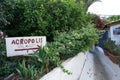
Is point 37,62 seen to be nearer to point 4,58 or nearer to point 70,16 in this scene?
point 4,58

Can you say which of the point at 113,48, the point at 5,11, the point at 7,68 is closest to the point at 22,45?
the point at 7,68

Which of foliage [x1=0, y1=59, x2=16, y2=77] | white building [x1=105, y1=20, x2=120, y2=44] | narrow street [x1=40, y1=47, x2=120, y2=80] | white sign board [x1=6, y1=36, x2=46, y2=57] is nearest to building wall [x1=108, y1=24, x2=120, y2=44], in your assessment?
white building [x1=105, y1=20, x2=120, y2=44]

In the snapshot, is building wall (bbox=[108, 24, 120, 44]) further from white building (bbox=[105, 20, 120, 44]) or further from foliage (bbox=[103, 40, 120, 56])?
foliage (bbox=[103, 40, 120, 56])

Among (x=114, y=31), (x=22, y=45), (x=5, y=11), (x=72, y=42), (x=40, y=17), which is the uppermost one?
(x=5, y=11)

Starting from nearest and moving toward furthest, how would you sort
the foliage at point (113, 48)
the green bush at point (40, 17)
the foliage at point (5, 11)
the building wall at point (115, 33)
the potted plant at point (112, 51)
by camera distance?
the foliage at point (5, 11), the green bush at point (40, 17), the potted plant at point (112, 51), the foliage at point (113, 48), the building wall at point (115, 33)

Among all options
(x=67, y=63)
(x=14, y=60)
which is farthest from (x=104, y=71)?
(x=14, y=60)

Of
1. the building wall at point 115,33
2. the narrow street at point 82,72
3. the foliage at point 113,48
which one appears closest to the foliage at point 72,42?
the narrow street at point 82,72

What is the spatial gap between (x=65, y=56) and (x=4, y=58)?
192 centimetres

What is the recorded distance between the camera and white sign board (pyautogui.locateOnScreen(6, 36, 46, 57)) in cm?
718

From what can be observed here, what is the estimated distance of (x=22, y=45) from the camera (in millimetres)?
7359

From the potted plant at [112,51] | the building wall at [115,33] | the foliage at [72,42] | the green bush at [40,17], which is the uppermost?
the green bush at [40,17]

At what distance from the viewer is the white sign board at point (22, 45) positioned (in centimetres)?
718

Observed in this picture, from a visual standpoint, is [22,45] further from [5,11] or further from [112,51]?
[112,51]

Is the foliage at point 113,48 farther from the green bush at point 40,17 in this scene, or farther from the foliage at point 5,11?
the foliage at point 5,11
